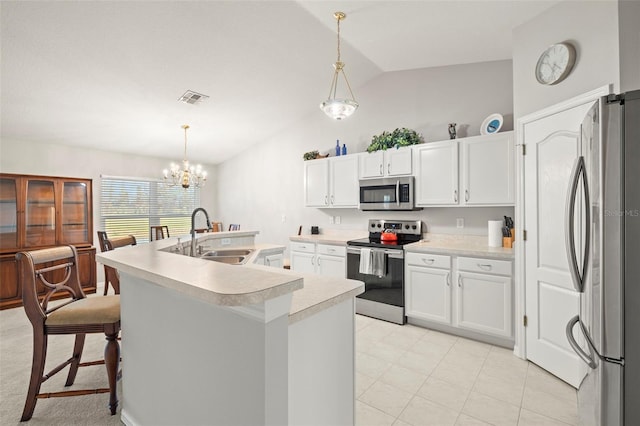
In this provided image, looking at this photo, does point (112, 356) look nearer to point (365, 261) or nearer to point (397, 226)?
point (365, 261)

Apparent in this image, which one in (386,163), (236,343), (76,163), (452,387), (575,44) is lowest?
(452,387)

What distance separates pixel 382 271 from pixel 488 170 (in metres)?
1.54

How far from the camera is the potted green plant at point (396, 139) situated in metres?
3.85

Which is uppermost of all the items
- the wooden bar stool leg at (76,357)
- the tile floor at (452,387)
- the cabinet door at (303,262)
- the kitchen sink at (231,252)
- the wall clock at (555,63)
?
the wall clock at (555,63)

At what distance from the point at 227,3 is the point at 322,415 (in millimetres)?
3179

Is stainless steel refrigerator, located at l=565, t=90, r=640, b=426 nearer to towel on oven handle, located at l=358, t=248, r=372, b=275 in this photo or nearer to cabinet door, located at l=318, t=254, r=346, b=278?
towel on oven handle, located at l=358, t=248, r=372, b=275

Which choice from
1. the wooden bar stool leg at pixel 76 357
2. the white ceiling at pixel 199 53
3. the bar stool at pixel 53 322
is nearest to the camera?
the bar stool at pixel 53 322

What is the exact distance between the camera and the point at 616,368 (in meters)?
1.35

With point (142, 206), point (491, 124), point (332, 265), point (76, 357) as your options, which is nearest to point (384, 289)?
point (332, 265)

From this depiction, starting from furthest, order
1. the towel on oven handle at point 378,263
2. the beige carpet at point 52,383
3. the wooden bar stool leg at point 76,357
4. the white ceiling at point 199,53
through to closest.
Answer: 1. the towel on oven handle at point 378,263
2. the white ceiling at point 199,53
3. the wooden bar stool leg at point 76,357
4. the beige carpet at point 52,383

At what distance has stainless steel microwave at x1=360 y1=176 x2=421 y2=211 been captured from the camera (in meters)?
3.80

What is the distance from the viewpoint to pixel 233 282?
1.02 meters

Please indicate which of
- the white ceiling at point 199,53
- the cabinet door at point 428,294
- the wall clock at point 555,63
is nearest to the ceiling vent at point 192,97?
the white ceiling at point 199,53

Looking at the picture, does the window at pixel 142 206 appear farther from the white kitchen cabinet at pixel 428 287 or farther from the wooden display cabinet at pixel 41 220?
the white kitchen cabinet at pixel 428 287
